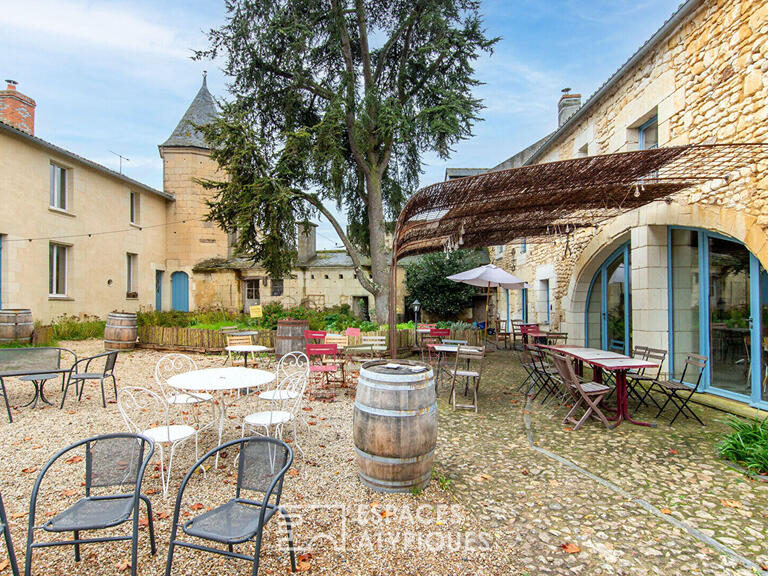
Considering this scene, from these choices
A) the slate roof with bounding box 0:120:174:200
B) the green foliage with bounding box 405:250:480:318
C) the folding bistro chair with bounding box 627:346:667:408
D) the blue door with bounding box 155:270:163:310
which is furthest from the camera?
the blue door with bounding box 155:270:163:310

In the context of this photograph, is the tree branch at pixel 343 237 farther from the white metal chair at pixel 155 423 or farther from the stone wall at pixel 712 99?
the white metal chair at pixel 155 423

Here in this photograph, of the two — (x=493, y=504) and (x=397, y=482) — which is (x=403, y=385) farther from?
(x=493, y=504)

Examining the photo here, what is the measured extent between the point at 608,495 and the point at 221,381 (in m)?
3.61

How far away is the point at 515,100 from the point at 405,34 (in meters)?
5.61

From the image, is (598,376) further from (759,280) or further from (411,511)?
(411,511)

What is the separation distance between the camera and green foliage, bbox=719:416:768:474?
11.9ft

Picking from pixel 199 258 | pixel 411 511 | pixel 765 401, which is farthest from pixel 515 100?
pixel 199 258

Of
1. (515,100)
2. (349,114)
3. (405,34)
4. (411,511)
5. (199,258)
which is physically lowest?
(411,511)

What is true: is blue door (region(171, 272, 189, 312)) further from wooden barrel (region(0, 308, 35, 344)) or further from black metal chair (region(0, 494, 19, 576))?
black metal chair (region(0, 494, 19, 576))

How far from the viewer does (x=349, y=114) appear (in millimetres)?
12430

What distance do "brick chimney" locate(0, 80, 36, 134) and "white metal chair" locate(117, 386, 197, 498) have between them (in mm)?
11790

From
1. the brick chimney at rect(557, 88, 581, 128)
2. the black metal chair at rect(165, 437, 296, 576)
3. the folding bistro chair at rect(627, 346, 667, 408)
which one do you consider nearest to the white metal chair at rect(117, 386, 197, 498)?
the black metal chair at rect(165, 437, 296, 576)

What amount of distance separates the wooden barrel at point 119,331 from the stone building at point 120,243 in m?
3.13

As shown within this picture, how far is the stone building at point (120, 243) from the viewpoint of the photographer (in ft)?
37.7
